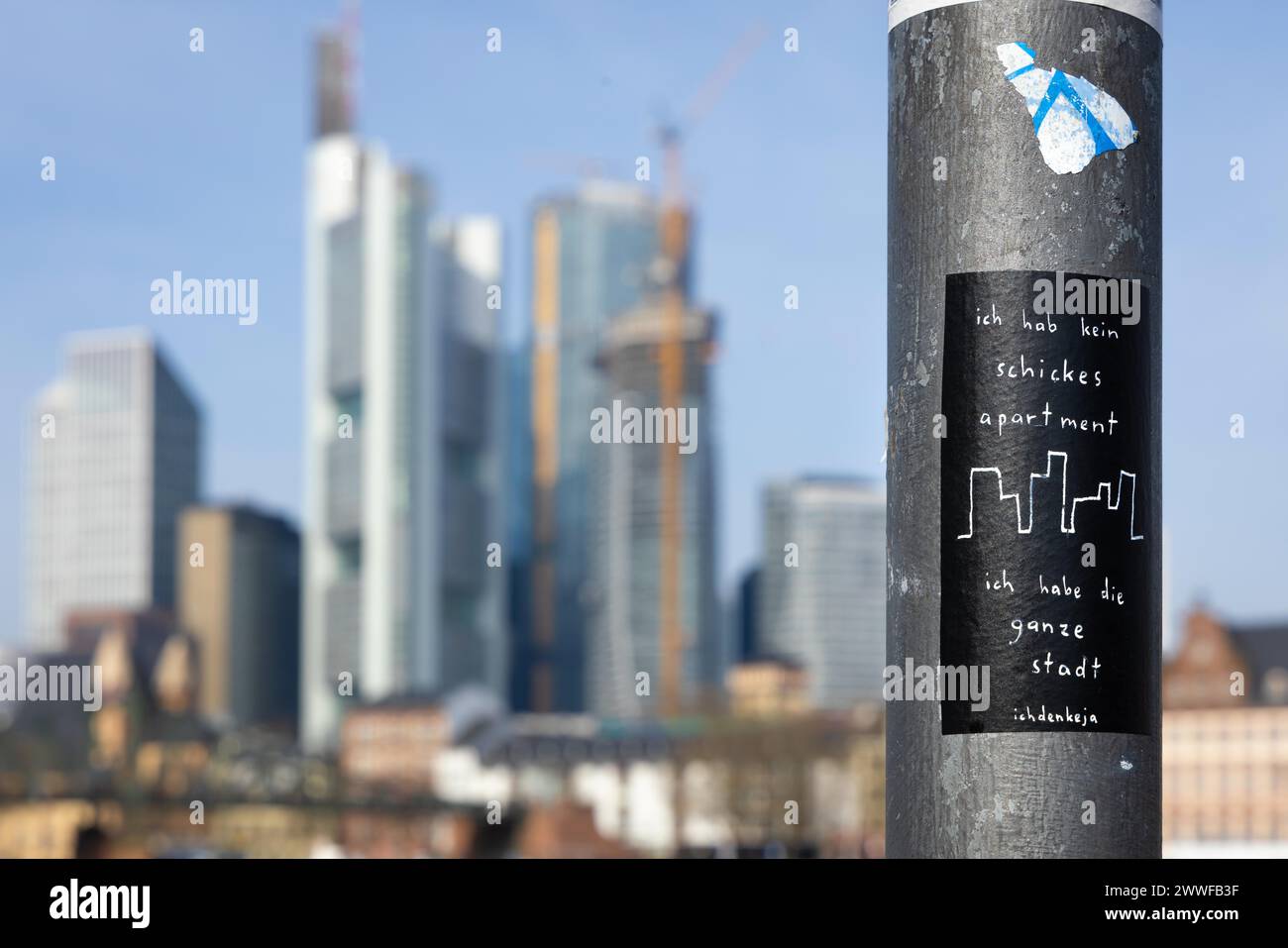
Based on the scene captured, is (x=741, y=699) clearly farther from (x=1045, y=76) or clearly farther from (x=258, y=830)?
(x=1045, y=76)

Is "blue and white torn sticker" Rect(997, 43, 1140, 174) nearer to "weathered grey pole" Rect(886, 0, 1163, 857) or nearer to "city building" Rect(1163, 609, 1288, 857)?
"weathered grey pole" Rect(886, 0, 1163, 857)

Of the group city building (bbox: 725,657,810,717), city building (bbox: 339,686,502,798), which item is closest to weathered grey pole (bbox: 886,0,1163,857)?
city building (bbox: 725,657,810,717)

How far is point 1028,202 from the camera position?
534cm

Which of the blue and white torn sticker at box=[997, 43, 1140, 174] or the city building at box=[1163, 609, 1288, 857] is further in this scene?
the city building at box=[1163, 609, 1288, 857]

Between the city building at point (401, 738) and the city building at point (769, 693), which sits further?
the city building at point (401, 738)

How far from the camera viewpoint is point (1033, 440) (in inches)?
208

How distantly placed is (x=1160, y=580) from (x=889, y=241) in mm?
1099

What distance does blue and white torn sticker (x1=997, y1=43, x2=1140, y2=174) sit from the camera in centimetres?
533

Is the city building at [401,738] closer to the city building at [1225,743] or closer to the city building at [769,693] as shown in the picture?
the city building at [769,693]

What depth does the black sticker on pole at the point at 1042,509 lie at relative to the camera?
17.3 ft

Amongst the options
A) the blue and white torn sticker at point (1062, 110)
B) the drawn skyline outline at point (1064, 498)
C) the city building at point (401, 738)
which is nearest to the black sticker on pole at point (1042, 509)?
the drawn skyline outline at point (1064, 498)

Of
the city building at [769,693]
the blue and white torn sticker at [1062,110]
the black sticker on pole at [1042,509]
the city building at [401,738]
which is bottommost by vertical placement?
the city building at [401,738]
